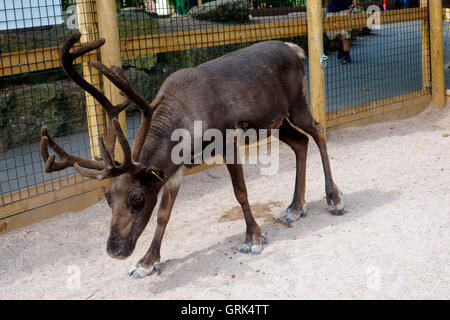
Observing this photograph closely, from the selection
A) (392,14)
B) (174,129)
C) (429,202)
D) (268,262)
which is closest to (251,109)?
(174,129)

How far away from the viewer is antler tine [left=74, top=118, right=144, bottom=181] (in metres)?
3.61

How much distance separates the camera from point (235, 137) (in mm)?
4621

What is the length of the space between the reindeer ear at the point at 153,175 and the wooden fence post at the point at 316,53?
3.72 meters

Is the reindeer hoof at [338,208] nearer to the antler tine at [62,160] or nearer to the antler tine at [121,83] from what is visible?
the antler tine at [121,83]

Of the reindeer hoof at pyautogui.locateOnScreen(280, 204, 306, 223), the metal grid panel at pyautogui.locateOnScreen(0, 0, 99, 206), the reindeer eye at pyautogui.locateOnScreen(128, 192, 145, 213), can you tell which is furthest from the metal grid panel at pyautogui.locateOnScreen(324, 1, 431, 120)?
the reindeer eye at pyautogui.locateOnScreen(128, 192, 145, 213)

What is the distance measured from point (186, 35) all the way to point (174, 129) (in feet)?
7.80

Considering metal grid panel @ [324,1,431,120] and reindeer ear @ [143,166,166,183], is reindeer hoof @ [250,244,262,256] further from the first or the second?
metal grid panel @ [324,1,431,120]

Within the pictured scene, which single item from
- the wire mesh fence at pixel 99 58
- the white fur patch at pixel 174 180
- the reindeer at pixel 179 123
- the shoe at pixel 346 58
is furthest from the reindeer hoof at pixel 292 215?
the shoe at pixel 346 58

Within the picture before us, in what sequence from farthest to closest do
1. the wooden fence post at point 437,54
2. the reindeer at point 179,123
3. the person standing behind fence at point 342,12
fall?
the person standing behind fence at point 342,12 → the wooden fence post at point 437,54 → the reindeer at point 179,123

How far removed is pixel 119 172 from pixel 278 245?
1578 millimetres

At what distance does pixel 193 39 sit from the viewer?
21.1ft

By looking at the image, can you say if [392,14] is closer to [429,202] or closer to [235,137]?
[429,202]

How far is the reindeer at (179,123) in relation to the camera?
12.7ft

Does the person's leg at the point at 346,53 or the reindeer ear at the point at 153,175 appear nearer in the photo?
the reindeer ear at the point at 153,175
